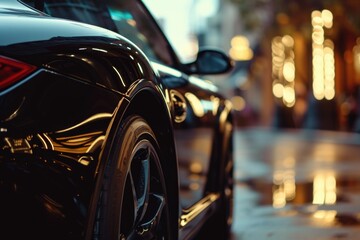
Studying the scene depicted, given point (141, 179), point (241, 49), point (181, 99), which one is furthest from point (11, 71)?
point (241, 49)

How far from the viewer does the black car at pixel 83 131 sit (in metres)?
2.09

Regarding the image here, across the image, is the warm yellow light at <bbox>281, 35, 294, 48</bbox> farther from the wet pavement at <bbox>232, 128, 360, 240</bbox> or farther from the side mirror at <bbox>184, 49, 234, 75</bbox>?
the side mirror at <bbox>184, 49, 234, 75</bbox>

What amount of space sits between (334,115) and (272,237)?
59.5 ft

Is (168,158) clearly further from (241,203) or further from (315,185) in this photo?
(315,185)

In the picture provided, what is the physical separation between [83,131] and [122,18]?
164cm

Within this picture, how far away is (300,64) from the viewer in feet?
119

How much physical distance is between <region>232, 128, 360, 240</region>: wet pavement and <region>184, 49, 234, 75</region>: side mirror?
130 cm

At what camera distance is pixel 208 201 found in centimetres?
457

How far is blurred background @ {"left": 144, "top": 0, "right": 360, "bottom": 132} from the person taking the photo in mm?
22984

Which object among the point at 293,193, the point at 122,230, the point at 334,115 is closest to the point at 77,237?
the point at 122,230

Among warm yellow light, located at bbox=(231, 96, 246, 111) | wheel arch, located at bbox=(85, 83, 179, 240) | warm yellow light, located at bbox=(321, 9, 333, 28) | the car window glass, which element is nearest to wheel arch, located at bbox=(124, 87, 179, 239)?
wheel arch, located at bbox=(85, 83, 179, 240)

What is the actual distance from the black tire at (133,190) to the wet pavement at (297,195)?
89.8 inches

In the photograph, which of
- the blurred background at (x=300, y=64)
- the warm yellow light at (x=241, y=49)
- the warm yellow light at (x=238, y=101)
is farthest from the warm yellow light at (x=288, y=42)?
the warm yellow light at (x=238, y=101)

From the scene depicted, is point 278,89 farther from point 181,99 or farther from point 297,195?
point 181,99
